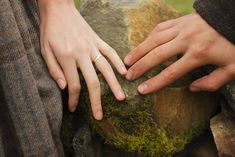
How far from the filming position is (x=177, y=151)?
1.64 m

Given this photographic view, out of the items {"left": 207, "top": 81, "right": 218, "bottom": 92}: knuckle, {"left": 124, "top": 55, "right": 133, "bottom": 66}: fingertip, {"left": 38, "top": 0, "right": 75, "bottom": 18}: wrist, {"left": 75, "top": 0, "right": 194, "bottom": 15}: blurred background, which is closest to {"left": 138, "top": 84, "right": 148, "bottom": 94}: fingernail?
{"left": 124, "top": 55, "right": 133, "bottom": 66}: fingertip

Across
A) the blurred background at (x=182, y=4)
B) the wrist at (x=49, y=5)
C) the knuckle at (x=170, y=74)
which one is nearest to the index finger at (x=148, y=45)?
the knuckle at (x=170, y=74)

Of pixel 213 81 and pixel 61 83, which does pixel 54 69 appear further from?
pixel 213 81

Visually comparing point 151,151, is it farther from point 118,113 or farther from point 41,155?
point 41,155

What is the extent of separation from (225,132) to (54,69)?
2.09ft

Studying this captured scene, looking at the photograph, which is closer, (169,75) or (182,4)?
(169,75)

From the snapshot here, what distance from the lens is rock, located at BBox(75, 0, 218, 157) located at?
5.25 feet

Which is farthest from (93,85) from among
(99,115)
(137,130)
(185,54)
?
(185,54)

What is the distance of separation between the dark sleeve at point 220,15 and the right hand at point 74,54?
0.33 meters

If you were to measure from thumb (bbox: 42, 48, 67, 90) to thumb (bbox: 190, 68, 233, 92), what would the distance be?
45cm

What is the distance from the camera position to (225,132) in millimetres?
1612

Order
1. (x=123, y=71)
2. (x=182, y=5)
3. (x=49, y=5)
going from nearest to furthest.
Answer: (x=123, y=71), (x=49, y=5), (x=182, y=5)

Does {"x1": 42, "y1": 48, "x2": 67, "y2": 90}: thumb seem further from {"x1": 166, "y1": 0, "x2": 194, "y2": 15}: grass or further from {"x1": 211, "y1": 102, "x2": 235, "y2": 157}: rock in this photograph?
{"x1": 166, "y1": 0, "x2": 194, "y2": 15}: grass

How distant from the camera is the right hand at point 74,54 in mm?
1587
